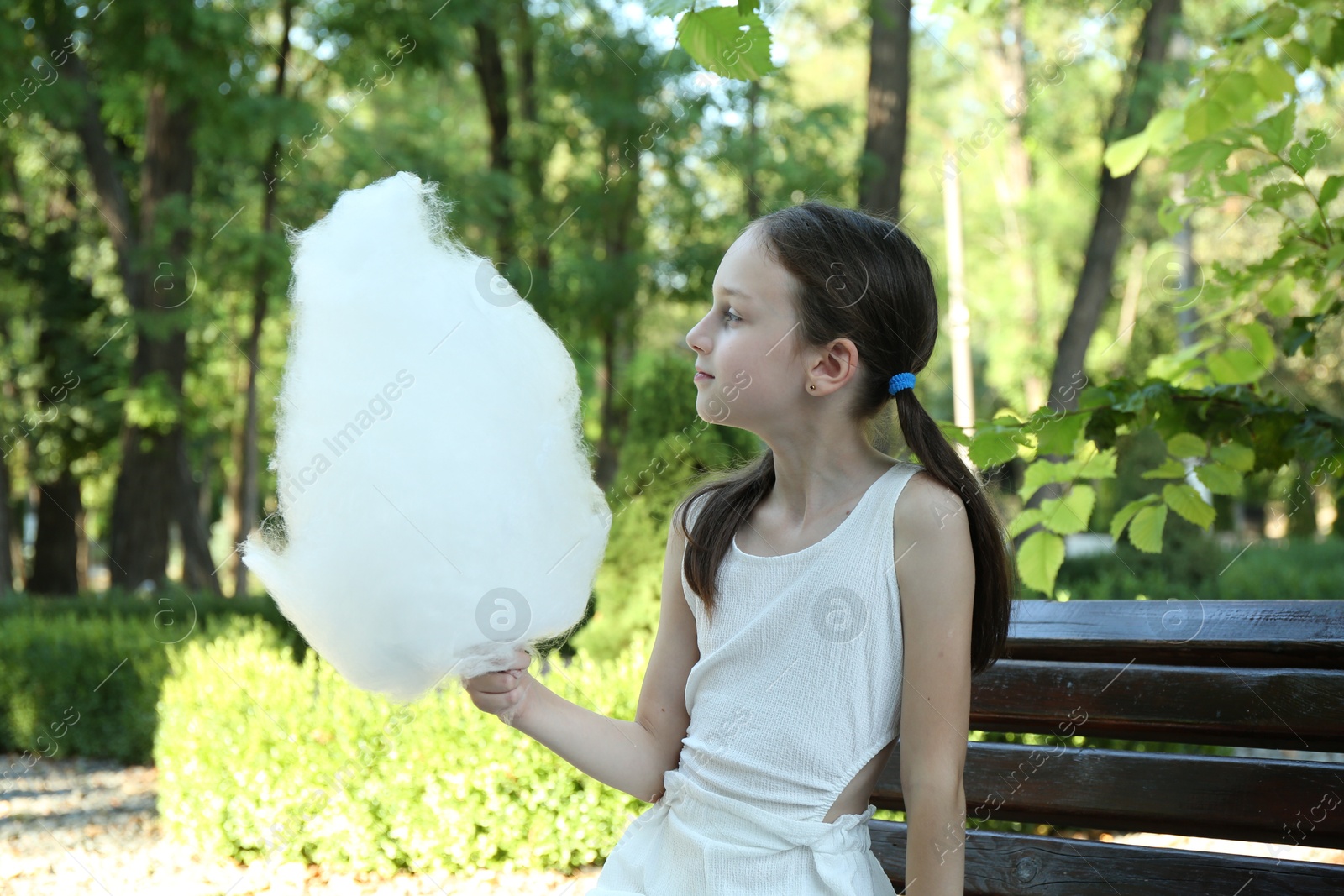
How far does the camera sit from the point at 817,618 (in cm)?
171

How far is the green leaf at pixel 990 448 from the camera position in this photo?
7.22ft

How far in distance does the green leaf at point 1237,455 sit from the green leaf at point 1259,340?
1.03 feet

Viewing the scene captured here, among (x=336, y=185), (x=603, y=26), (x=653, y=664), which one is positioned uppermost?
(x=603, y=26)

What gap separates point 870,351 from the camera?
5.73ft

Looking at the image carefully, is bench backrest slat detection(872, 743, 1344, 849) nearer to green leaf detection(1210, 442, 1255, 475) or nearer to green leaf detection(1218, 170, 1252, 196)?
green leaf detection(1210, 442, 1255, 475)

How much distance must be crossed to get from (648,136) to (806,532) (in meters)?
8.33

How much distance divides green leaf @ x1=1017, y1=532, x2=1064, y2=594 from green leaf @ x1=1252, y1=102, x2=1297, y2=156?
0.92 metres

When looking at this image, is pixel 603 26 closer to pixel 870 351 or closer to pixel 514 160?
A: pixel 514 160

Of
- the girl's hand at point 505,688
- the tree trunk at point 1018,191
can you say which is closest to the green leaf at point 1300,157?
the girl's hand at point 505,688

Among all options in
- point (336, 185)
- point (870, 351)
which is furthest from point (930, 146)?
point (870, 351)

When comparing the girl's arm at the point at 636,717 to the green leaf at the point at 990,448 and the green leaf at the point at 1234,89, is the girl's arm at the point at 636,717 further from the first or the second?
the green leaf at the point at 1234,89

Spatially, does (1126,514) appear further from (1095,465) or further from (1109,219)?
(1109,219)

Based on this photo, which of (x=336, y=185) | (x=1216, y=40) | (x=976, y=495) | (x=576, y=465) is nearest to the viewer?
(x=576, y=465)

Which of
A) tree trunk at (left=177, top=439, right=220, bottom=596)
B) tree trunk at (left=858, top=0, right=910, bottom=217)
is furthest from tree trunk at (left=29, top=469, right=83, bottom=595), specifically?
tree trunk at (left=858, top=0, right=910, bottom=217)
